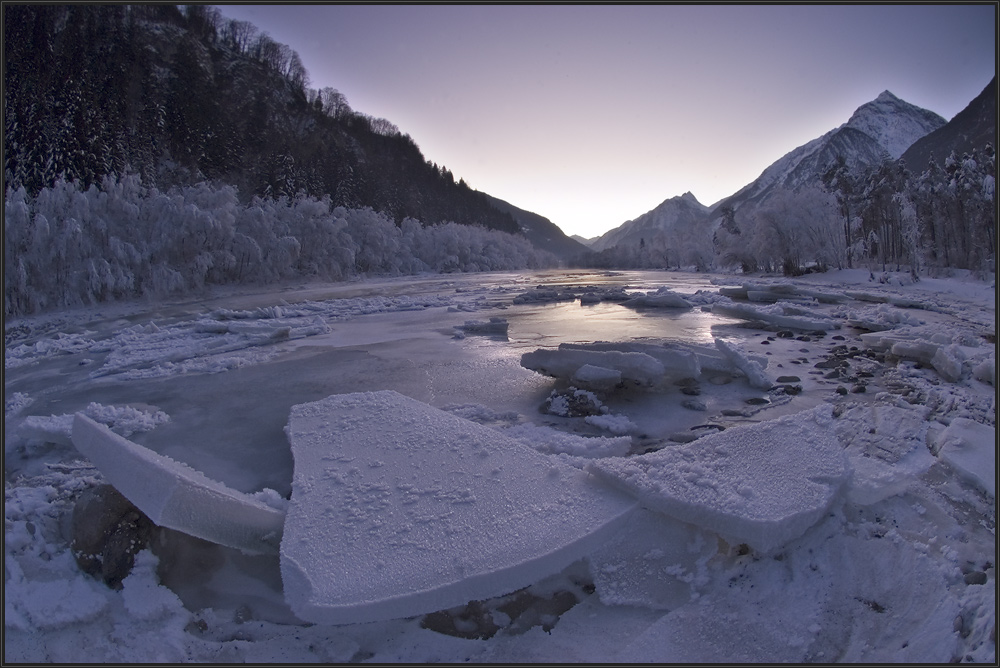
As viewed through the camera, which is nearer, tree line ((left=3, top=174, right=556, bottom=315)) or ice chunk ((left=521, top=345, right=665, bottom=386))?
ice chunk ((left=521, top=345, right=665, bottom=386))

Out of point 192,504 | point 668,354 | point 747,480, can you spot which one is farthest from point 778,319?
point 192,504

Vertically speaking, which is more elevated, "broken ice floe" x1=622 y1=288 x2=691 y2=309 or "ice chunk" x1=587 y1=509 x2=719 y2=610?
"broken ice floe" x1=622 y1=288 x2=691 y2=309

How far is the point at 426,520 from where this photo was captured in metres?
3.10

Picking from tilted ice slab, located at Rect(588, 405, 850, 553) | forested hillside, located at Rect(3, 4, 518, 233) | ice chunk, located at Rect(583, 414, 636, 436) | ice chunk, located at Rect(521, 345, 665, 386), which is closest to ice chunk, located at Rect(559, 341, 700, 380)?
ice chunk, located at Rect(521, 345, 665, 386)

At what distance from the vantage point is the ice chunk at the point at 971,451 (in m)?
3.70

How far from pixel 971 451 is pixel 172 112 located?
195 ft

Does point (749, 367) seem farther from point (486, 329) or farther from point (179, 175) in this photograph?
point (179, 175)

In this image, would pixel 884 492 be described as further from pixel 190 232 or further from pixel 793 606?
pixel 190 232

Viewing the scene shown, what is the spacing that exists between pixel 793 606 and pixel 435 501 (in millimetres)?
2206

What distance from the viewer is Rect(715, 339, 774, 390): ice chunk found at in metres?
6.73

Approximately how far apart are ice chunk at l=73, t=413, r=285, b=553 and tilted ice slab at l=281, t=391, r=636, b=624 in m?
0.22

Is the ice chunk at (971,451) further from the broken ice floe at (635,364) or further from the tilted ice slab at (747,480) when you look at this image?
the broken ice floe at (635,364)

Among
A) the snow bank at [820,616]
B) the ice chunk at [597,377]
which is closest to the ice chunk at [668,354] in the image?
the ice chunk at [597,377]

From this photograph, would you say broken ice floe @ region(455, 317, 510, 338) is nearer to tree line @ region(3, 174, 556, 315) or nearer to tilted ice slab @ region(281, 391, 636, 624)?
tilted ice slab @ region(281, 391, 636, 624)
